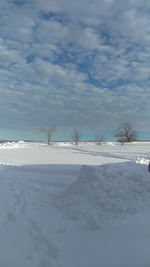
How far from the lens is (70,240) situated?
7.32m

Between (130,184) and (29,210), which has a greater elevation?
(130,184)

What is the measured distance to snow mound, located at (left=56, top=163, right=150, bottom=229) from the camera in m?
8.40

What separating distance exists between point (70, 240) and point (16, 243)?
116 centimetres

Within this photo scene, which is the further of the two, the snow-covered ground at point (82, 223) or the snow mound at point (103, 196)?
the snow mound at point (103, 196)

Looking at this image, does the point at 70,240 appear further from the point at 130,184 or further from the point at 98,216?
the point at 130,184

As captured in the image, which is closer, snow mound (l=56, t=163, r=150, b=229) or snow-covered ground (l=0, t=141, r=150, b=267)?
snow-covered ground (l=0, t=141, r=150, b=267)

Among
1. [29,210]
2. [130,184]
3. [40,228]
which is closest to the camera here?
[40,228]

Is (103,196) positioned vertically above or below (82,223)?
above

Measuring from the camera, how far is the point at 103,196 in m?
9.08

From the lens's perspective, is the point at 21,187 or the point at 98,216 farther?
the point at 21,187

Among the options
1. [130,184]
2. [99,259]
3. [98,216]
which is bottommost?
[99,259]

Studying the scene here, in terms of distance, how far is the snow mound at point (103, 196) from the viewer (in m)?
8.40

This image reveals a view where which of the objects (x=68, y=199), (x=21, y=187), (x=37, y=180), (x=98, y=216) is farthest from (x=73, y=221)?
(x=37, y=180)

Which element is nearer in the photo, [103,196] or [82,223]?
[82,223]
